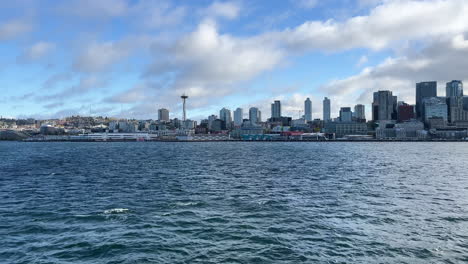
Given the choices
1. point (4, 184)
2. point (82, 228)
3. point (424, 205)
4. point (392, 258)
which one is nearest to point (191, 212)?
point (82, 228)

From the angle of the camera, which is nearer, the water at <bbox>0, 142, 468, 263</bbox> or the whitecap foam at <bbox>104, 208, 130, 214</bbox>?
the water at <bbox>0, 142, 468, 263</bbox>

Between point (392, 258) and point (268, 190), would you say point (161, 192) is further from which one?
point (392, 258)

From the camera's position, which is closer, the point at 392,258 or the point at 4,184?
the point at 392,258

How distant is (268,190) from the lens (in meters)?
41.5

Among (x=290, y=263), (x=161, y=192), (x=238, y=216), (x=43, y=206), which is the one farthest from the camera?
(x=161, y=192)

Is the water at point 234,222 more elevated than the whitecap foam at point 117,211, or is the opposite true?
the whitecap foam at point 117,211

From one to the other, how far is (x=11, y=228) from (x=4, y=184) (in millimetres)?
26969

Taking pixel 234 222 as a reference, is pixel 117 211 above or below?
above

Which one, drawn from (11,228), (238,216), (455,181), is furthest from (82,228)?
(455,181)

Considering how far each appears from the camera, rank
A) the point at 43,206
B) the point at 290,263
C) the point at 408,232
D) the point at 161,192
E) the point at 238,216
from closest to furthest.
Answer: the point at 290,263 < the point at 408,232 < the point at 238,216 < the point at 43,206 < the point at 161,192

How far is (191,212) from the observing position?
3023 centimetres

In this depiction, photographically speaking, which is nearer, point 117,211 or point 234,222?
point 234,222

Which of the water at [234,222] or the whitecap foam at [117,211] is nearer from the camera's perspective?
the water at [234,222]

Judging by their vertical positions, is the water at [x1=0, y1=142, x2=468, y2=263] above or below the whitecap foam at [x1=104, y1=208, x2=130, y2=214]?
below
